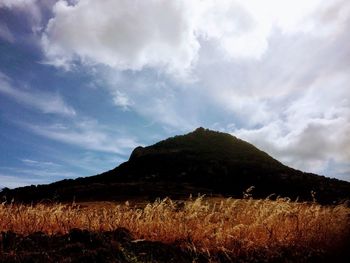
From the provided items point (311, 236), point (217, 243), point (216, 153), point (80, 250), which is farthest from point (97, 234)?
point (216, 153)

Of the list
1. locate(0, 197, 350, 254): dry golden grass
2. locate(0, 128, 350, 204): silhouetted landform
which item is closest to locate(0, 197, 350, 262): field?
locate(0, 197, 350, 254): dry golden grass

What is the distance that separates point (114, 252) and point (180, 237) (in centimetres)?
130

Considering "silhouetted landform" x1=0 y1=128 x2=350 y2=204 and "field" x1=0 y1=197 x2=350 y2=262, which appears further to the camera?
"silhouetted landform" x1=0 y1=128 x2=350 y2=204

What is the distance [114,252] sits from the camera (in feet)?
19.0

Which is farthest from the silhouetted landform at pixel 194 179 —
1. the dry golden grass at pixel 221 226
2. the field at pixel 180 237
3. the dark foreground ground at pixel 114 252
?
the dark foreground ground at pixel 114 252

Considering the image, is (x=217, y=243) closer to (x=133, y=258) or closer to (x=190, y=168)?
(x=133, y=258)

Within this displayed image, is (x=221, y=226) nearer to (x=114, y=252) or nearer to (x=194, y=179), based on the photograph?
(x=114, y=252)

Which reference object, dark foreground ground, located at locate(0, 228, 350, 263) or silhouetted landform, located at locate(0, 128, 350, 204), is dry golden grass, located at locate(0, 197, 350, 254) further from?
silhouetted landform, located at locate(0, 128, 350, 204)

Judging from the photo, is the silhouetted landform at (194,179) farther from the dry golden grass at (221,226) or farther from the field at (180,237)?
the field at (180,237)

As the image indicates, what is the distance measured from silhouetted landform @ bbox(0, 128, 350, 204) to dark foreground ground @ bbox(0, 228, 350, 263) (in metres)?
23.7

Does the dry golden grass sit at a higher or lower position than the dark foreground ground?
higher

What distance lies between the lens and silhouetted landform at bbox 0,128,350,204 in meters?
35.5

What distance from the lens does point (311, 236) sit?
6.96 meters

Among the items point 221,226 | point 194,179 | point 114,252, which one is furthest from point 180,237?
point 194,179
